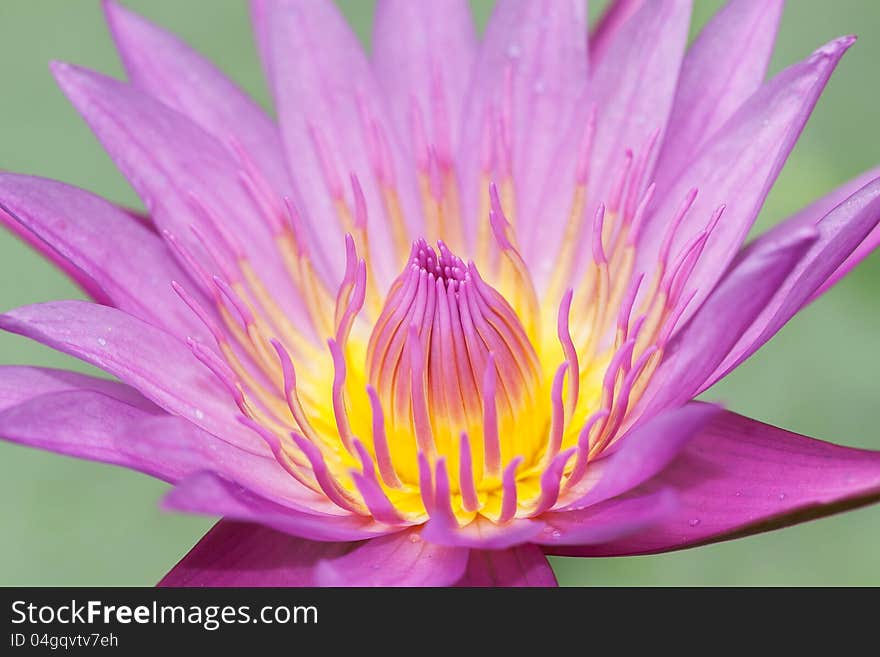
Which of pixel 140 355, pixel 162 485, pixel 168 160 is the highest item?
pixel 168 160

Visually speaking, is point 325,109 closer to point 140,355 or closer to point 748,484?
point 140,355

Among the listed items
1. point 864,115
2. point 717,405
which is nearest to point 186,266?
point 717,405

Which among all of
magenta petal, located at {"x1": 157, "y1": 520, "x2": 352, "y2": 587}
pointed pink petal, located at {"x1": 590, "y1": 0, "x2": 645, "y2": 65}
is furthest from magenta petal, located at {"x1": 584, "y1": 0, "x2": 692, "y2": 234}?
magenta petal, located at {"x1": 157, "y1": 520, "x2": 352, "y2": 587}

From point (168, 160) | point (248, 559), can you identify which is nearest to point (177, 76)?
point (168, 160)

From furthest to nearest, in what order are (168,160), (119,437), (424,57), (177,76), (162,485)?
(162,485) → (424,57) → (177,76) → (168,160) → (119,437)

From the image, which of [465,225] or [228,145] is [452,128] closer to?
[465,225]

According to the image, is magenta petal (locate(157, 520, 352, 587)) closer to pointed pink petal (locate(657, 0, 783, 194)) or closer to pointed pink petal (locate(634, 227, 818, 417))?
pointed pink petal (locate(634, 227, 818, 417))
